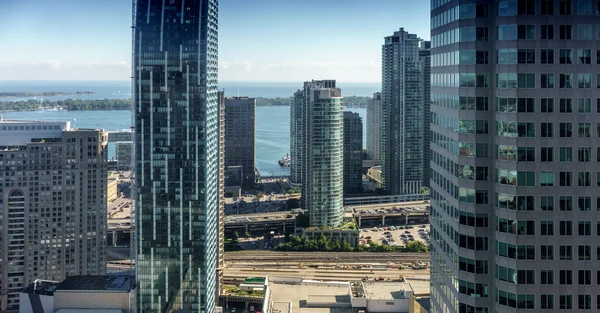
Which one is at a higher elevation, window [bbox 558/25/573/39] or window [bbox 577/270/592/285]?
window [bbox 558/25/573/39]

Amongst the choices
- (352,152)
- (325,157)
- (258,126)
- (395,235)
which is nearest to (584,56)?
(325,157)

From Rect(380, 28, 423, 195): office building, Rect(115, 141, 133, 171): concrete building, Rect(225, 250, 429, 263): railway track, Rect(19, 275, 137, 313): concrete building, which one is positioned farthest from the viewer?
Rect(115, 141, 133, 171): concrete building

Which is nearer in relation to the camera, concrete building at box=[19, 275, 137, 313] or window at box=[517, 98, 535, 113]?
window at box=[517, 98, 535, 113]

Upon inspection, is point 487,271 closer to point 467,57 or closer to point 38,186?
point 467,57

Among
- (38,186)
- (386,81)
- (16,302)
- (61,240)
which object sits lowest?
(16,302)

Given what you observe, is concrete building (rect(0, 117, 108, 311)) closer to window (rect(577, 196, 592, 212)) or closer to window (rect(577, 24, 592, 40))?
window (rect(577, 196, 592, 212))

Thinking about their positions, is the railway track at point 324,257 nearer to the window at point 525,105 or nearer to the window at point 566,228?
the window at point 566,228

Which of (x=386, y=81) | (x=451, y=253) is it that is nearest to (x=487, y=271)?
(x=451, y=253)

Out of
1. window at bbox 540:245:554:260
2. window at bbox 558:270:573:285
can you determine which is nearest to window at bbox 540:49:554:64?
window at bbox 540:245:554:260

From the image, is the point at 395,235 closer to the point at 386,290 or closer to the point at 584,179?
the point at 386,290
